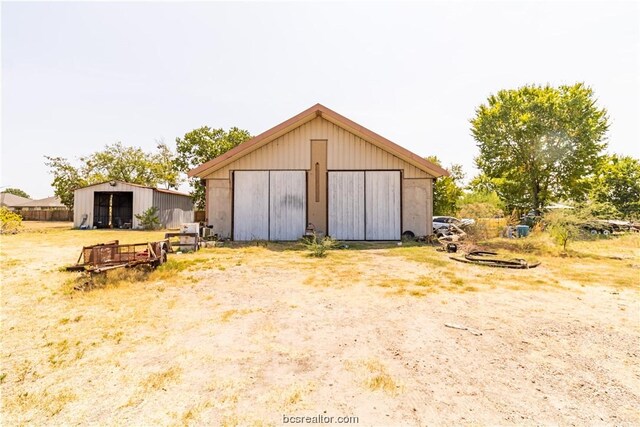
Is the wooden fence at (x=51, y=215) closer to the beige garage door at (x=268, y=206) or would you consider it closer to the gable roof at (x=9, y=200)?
the gable roof at (x=9, y=200)

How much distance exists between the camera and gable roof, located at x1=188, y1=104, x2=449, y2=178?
1475 centimetres

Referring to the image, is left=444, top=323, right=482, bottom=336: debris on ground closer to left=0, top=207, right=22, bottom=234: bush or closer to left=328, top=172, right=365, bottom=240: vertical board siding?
left=328, top=172, right=365, bottom=240: vertical board siding

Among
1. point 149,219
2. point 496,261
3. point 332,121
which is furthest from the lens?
point 149,219

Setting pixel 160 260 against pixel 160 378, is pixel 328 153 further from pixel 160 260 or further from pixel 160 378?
pixel 160 378

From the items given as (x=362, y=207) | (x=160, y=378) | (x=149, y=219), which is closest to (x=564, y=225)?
(x=362, y=207)

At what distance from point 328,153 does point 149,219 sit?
724 inches

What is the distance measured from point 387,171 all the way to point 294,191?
487 cm

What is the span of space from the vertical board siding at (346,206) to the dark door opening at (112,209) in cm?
2095

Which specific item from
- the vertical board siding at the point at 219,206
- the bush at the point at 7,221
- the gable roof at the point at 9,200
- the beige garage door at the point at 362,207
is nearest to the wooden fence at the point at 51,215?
the gable roof at the point at 9,200

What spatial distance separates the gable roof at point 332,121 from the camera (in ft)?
48.4

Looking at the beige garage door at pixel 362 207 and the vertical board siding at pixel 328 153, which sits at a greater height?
the vertical board siding at pixel 328 153

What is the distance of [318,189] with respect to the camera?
50.6 feet

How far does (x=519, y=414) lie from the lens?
2658 millimetres

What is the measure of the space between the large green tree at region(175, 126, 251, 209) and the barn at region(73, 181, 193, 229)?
686cm
